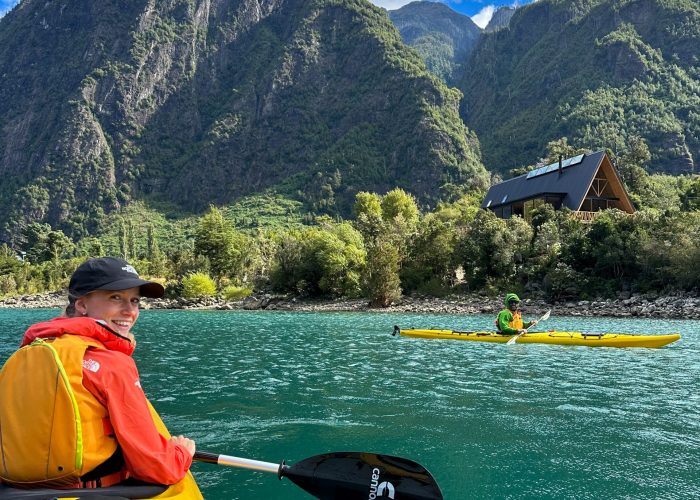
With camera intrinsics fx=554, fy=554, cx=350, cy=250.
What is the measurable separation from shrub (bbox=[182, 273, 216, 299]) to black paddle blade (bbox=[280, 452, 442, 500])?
2372 inches

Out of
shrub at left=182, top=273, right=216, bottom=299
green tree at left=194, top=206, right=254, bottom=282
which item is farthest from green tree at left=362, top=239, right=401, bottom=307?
green tree at left=194, top=206, right=254, bottom=282

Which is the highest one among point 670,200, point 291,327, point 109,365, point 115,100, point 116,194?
point 115,100

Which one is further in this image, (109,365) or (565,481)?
(565,481)

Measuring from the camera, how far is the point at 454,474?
22.7 feet

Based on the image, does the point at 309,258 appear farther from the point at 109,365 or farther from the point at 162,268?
the point at 109,365

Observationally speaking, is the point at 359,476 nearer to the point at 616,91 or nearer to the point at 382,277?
the point at 382,277

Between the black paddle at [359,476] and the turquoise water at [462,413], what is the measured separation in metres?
1.83

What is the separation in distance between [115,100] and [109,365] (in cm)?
21265

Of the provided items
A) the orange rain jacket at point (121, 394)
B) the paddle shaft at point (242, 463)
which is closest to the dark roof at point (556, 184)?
the paddle shaft at point (242, 463)

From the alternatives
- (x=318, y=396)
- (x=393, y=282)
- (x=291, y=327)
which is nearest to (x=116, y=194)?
(x=393, y=282)

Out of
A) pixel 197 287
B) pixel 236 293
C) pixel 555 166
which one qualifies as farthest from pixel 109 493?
pixel 197 287

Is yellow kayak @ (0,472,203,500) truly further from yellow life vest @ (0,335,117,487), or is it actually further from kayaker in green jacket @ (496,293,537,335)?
kayaker in green jacket @ (496,293,537,335)

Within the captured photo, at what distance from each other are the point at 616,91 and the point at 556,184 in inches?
3967

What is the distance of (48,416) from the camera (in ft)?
10.0
